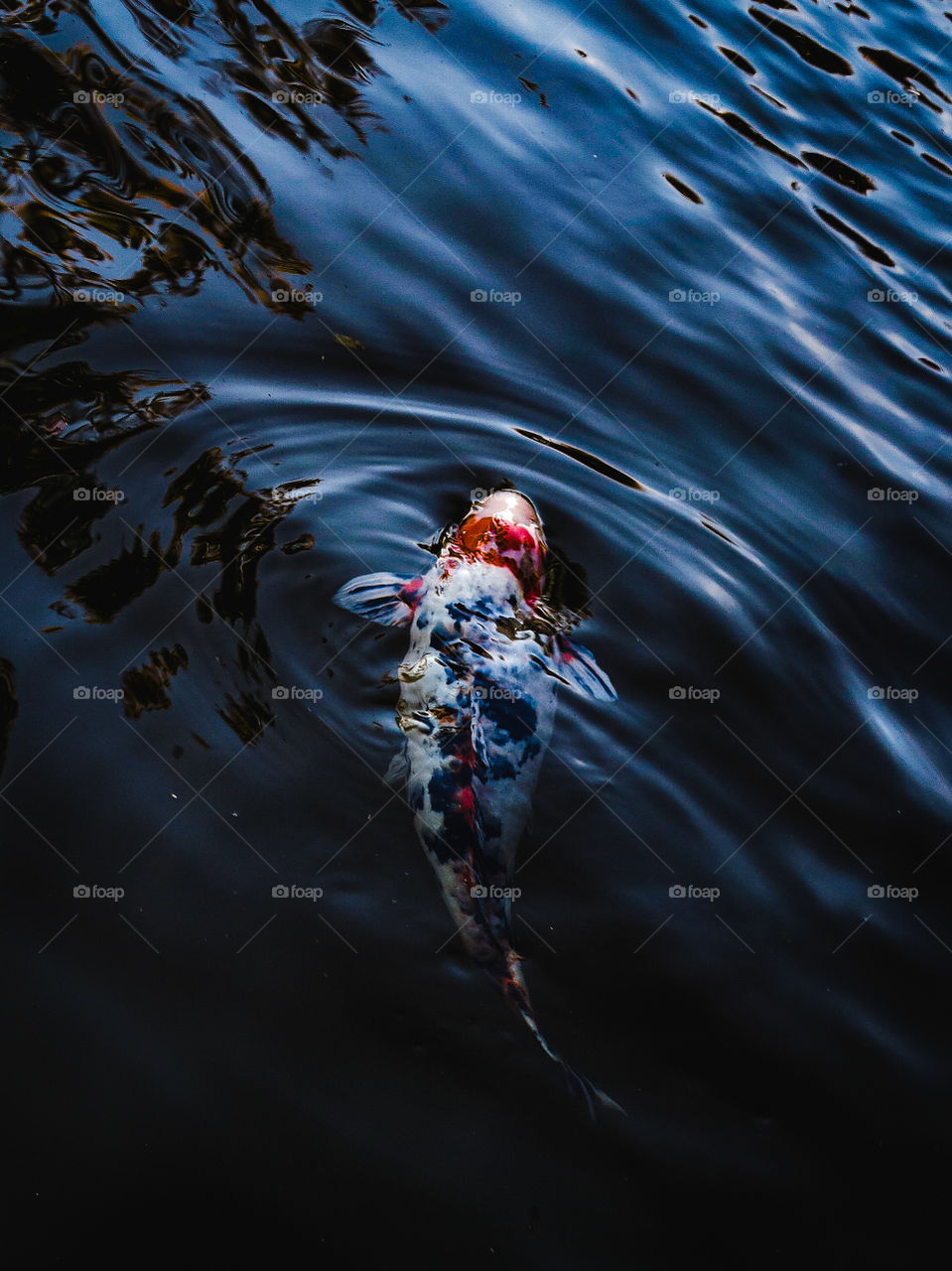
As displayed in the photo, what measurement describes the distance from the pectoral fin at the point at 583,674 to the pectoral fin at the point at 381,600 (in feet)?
2.34

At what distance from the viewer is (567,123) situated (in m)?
7.72

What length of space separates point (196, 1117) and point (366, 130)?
20.8 ft

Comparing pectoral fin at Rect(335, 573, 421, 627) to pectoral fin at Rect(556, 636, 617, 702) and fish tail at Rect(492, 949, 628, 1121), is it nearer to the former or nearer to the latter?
pectoral fin at Rect(556, 636, 617, 702)

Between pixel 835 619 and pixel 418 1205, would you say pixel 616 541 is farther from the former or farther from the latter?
pixel 418 1205

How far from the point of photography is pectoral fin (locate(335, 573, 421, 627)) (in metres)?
4.83

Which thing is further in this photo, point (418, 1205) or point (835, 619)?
point (835, 619)

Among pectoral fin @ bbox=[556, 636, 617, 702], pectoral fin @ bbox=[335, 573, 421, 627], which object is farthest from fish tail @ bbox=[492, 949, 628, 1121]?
pectoral fin @ bbox=[335, 573, 421, 627]

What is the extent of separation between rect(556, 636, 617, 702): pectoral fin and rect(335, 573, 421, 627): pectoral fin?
713 mm

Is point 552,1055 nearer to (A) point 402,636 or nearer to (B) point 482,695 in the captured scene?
(B) point 482,695

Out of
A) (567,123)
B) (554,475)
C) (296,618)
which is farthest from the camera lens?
(567,123)

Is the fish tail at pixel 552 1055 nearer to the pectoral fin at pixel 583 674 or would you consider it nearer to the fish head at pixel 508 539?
the pectoral fin at pixel 583 674

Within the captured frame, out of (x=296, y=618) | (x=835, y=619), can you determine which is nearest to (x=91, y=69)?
(x=296, y=618)

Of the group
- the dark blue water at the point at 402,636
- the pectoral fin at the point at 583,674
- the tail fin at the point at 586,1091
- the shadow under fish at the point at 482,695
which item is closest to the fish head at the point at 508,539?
the shadow under fish at the point at 482,695

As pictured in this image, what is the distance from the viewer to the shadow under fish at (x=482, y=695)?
3998mm
